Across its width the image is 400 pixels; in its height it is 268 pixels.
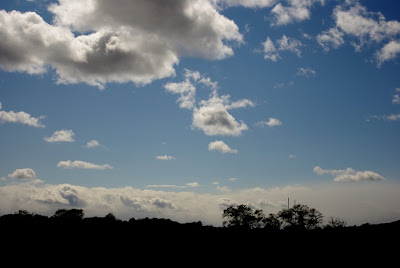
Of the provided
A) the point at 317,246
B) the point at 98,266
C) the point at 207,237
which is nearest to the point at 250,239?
the point at 207,237

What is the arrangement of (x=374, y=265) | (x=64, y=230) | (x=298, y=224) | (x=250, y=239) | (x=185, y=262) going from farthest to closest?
(x=298, y=224), (x=250, y=239), (x=64, y=230), (x=185, y=262), (x=374, y=265)

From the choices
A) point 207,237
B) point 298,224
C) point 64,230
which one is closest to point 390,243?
point 207,237

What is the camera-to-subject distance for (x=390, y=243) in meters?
46.0

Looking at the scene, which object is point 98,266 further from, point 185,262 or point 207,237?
point 207,237

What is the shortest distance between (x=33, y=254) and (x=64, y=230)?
9.47 meters

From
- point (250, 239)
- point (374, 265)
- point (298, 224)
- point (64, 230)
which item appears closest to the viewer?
point (374, 265)

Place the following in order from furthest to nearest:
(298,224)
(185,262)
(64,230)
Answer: (298,224) < (64,230) < (185,262)

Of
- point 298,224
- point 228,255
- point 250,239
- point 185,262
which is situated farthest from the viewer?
point 298,224

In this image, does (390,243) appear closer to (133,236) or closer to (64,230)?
(133,236)

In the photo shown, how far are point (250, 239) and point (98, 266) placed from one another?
24.9m

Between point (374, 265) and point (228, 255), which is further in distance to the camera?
point (228, 255)

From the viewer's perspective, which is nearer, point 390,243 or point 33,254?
point 33,254

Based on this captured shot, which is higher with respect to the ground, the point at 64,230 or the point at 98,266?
the point at 64,230

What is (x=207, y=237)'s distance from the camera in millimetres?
54188
